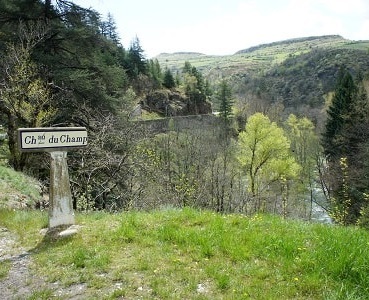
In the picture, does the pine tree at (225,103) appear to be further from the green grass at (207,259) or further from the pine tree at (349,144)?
the green grass at (207,259)

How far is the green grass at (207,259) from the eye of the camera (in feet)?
13.7

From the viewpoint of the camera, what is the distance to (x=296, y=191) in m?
50.1

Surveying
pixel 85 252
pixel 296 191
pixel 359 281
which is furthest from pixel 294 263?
pixel 296 191

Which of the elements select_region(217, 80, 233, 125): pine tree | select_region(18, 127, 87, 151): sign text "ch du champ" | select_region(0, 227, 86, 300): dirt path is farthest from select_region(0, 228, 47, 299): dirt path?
select_region(217, 80, 233, 125): pine tree

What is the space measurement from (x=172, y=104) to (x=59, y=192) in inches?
2992

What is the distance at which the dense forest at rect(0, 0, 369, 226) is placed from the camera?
643 inches

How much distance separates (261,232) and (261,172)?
39.4m

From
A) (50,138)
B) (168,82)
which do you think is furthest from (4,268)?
(168,82)

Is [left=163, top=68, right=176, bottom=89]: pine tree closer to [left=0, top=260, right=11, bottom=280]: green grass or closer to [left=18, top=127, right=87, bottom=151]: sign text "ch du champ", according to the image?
[left=18, top=127, right=87, bottom=151]: sign text "ch du champ"

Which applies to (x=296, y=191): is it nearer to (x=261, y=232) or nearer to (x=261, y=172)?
(x=261, y=172)

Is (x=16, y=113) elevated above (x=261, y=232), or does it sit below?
above

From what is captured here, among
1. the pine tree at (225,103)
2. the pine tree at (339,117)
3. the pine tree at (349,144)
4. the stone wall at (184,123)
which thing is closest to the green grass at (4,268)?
the pine tree at (349,144)

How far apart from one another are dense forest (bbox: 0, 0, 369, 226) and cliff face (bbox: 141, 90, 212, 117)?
42 centimetres

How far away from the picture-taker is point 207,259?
4922 mm
